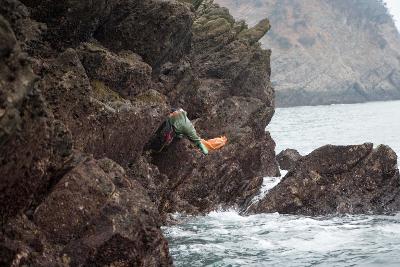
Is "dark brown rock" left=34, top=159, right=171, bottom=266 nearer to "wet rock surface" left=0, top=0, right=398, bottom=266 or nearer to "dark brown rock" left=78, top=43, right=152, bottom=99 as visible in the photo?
"wet rock surface" left=0, top=0, right=398, bottom=266

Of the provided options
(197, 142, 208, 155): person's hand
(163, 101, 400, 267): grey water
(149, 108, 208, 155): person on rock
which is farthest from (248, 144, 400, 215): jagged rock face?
(149, 108, 208, 155): person on rock

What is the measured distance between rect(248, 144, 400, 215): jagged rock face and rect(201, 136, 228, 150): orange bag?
284cm

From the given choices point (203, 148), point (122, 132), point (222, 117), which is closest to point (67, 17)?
point (122, 132)

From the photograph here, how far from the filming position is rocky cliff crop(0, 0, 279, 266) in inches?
338

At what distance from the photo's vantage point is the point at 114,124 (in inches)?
544

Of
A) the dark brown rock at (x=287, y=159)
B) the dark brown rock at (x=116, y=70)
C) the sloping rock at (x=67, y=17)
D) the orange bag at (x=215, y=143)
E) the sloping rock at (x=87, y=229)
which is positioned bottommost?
the dark brown rock at (x=287, y=159)

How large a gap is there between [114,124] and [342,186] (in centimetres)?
927

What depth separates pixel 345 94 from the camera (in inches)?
6816

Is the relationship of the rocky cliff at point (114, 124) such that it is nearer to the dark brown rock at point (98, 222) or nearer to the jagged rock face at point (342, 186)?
the dark brown rock at point (98, 222)

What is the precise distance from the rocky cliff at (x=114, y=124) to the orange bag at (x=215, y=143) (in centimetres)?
30

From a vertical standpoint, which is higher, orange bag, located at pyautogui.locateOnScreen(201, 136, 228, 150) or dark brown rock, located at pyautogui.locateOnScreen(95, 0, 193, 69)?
dark brown rock, located at pyautogui.locateOnScreen(95, 0, 193, 69)

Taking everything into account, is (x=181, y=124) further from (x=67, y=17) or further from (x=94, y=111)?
(x=67, y=17)

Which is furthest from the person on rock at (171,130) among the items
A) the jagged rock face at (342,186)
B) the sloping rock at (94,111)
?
the jagged rock face at (342,186)

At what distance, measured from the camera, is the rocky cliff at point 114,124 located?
8.59 meters
